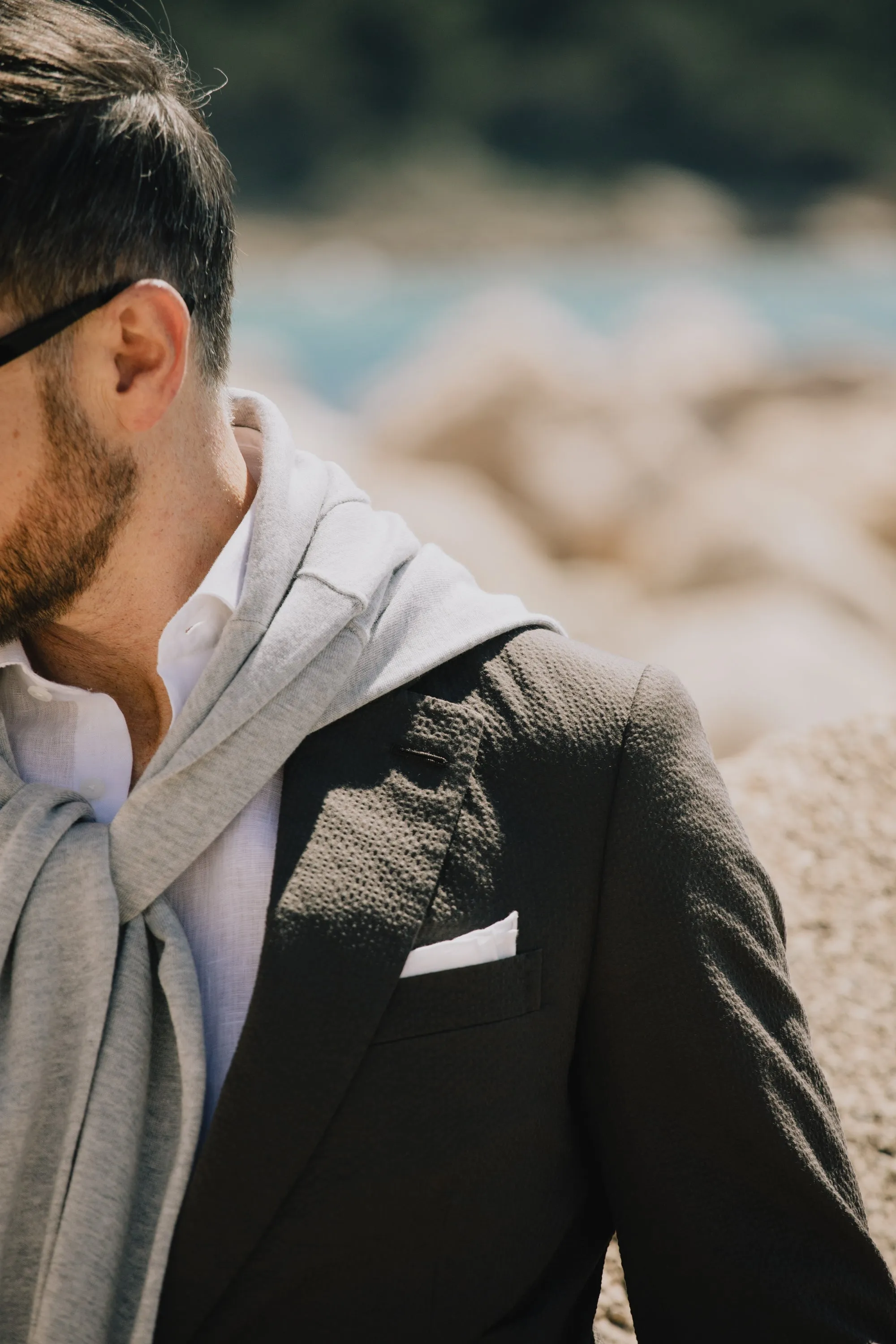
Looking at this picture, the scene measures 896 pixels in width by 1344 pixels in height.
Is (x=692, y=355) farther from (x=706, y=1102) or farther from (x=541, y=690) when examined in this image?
(x=706, y=1102)


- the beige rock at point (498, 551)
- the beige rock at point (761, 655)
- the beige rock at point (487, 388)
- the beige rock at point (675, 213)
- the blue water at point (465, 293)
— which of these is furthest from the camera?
the beige rock at point (675, 213)

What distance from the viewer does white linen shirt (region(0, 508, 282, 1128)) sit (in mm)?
1306

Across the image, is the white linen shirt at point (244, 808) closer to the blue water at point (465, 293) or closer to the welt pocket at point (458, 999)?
the welt pocket at point (458, 999)

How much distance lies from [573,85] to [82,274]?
10.6 meters

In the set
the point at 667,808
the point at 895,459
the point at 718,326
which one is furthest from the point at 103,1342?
the point at 718,326

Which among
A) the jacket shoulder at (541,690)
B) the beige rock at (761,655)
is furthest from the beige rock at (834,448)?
the jacket shoulder at (541,690)

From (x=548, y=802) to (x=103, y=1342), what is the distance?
69 cm

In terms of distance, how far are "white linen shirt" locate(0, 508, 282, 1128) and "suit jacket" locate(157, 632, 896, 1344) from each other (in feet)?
0.18

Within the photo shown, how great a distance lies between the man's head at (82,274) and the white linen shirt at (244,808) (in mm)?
118

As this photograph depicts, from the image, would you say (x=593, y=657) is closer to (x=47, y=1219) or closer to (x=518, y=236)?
(x=47, y=1219)

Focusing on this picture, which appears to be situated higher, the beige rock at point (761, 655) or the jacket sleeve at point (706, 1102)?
the beige rock at point (761, 655)

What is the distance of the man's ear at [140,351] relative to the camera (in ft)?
4.47

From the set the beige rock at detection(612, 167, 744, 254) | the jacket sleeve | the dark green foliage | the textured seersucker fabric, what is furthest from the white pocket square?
the beige rock at detection(612, 167, 744, 254)

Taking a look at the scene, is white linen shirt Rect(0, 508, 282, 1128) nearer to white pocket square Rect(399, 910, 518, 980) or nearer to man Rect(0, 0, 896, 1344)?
man Rect(0, 0, 896, 1344)
